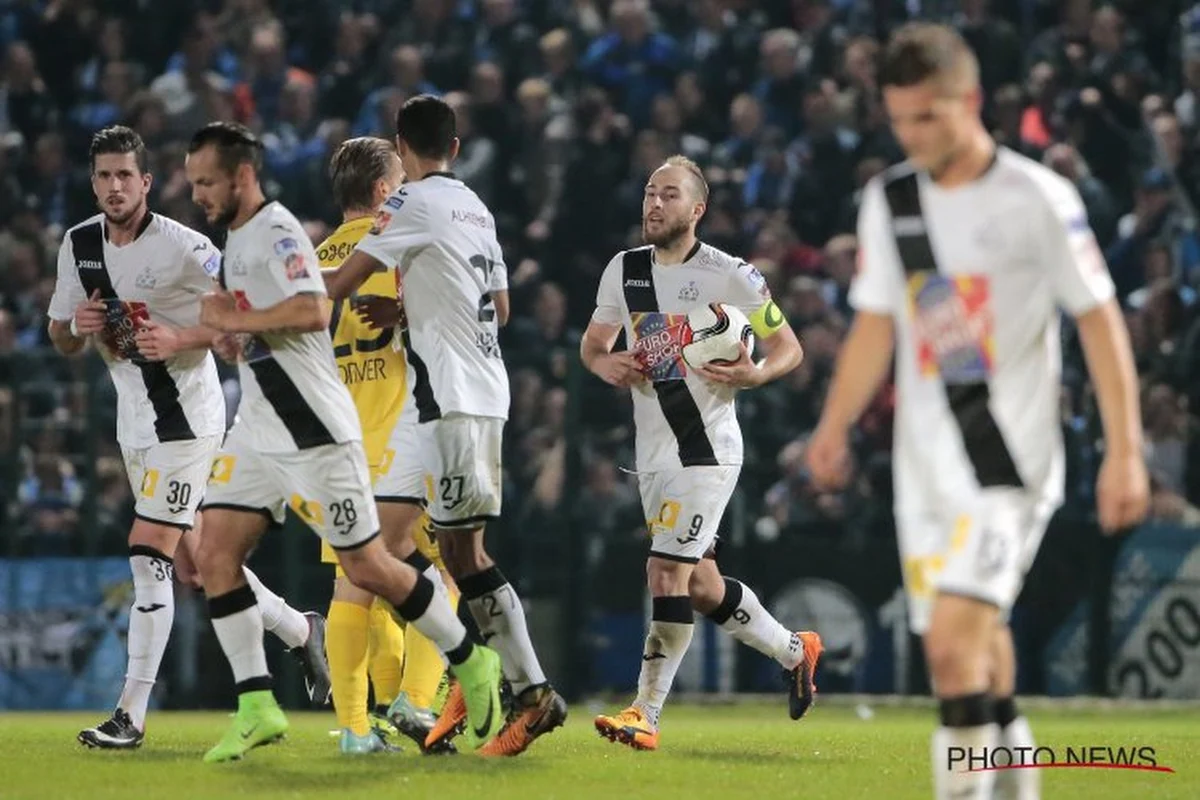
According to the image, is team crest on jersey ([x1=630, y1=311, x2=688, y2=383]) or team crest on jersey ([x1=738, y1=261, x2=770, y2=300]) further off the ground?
team crest on jersey ([x1=738, y1=261, x2=770, y2=300])

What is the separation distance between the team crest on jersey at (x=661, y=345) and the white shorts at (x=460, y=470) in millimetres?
1379

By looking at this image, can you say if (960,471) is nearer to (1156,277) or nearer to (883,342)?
(883,342)

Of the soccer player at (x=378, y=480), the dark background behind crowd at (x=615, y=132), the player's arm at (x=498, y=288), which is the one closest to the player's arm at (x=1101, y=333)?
the player's arm at (x=498, y=288)

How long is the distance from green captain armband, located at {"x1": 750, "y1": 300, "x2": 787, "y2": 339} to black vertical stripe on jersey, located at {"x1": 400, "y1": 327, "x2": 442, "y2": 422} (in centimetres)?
190

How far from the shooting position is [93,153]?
9.56m

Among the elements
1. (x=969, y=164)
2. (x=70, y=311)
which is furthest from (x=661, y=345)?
(x=969, y=164)

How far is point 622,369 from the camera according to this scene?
9.75 metres

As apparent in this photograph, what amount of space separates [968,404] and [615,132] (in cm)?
1356

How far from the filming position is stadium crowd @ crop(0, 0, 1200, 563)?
17.6 m

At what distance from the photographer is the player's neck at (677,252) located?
9.88 m

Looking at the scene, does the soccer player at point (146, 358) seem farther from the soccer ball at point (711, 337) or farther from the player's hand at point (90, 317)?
the soccer ball at point (711, 337)

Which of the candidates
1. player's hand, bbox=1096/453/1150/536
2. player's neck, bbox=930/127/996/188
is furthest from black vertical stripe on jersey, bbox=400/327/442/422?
player's hand, bbox=1096/453/1150/536

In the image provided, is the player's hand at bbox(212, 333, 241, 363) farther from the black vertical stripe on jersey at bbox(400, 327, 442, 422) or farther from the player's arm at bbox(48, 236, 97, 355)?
the player's arm at bbox(48, 236, 97, 355)

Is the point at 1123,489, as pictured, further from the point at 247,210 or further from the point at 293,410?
the point at 247,210
